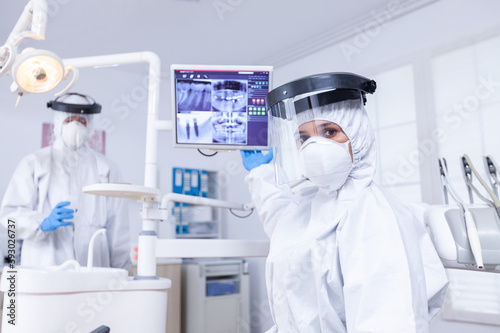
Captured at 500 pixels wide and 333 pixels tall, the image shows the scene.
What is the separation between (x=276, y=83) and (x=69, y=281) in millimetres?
3108

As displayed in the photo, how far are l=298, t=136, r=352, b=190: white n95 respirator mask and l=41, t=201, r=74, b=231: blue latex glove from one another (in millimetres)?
1300

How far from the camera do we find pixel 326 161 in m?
1.15

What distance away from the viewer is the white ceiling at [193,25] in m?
A: 2.91

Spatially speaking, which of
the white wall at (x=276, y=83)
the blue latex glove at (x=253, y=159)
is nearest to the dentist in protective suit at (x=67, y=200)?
the blue latex glove at (x=253, y=159)

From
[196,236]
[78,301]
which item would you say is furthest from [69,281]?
[196,236]

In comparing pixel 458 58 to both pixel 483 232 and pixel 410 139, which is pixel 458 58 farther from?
pixel 483 232

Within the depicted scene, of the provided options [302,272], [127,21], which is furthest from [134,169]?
[302,272]

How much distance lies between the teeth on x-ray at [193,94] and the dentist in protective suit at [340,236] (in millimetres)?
322

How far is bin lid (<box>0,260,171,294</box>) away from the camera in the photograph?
1203 mm

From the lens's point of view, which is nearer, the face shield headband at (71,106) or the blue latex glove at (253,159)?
the blue latex glove at (253,159)

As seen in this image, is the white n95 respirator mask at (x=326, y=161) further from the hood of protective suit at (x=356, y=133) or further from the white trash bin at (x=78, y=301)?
the white trash bin at (x=78, y=301)

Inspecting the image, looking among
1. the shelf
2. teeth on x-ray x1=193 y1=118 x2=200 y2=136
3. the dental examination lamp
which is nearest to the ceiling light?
the dental examination lamp

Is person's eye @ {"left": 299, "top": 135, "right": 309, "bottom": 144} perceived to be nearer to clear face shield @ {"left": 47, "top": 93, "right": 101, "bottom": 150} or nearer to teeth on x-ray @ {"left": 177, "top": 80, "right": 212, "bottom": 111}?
teeth on x-ray @ {"left": 177, "top": 80, "right": 212, "bottom": 111}

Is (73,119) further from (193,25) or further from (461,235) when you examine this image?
(461,235)
